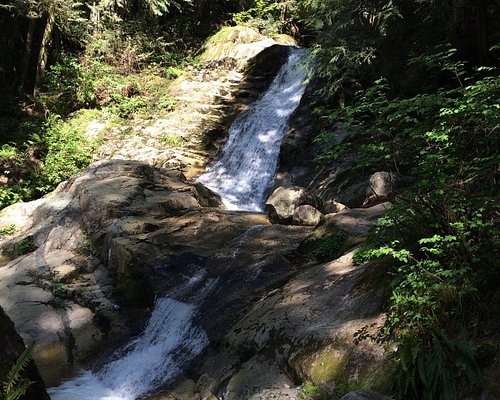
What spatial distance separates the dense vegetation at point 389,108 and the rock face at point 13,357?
10.7ft

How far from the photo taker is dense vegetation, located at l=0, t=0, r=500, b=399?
3.74 metres

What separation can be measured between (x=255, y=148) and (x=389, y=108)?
11860mm

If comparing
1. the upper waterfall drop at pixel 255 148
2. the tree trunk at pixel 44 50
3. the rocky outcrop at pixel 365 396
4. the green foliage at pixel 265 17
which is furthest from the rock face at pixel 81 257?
the green foliage at pixel 265 17

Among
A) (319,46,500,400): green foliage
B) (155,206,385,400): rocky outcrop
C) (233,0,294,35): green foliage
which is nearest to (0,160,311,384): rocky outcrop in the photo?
(155,206,385,400): rocky outcrop

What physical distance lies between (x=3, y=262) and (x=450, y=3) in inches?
523

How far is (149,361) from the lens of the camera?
303 inches

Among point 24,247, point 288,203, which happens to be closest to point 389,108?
point 288,203

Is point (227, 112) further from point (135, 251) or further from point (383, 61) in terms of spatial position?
point (135, 251)

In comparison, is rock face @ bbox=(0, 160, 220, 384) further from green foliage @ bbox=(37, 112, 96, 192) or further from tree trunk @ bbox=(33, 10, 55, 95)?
tree trunk @ bbox=(33, 10, 55, 95)

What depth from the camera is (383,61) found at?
500 inches

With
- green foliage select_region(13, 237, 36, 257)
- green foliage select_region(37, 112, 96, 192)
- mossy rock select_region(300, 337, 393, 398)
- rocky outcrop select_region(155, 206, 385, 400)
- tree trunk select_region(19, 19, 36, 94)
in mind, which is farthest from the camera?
tree trunk select_region(19, 19, 36, 94)

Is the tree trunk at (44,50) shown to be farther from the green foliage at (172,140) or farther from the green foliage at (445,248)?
the green foliage at (445,248)

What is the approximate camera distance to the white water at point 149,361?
718 cm

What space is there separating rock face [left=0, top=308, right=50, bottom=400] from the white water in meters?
3.28
